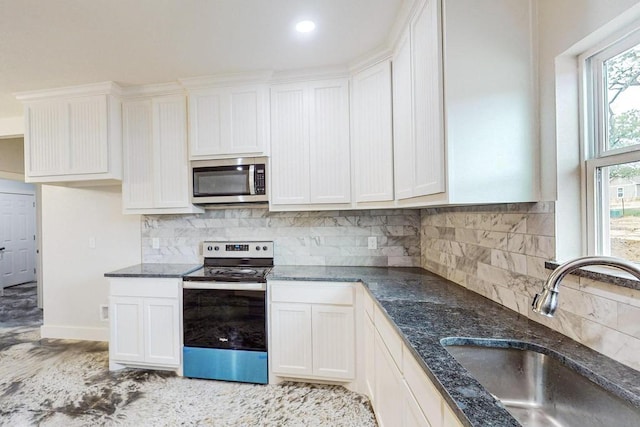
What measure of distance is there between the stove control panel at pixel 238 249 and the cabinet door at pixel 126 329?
689 mm

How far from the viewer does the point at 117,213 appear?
10.3ft

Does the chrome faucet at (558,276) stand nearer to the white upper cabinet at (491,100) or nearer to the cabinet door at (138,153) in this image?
the white upper cabinet at (491,100)

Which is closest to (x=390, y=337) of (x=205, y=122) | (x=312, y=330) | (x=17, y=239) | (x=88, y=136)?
(x=312, y=330)

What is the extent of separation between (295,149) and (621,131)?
6.33ft

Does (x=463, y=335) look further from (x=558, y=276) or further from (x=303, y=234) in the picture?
(x=303, y=234)

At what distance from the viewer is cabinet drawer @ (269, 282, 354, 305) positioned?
7.13ft

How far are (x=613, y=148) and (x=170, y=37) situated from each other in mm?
2376

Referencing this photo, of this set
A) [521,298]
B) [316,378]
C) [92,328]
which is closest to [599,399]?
[521,298]

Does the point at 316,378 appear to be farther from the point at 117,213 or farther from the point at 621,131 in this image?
the point at 117,213

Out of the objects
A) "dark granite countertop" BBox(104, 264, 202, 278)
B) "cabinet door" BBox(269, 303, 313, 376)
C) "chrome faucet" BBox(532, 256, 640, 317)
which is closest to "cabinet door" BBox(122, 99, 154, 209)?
"dark granite countertop" BBox(104, 264, 202, 278)

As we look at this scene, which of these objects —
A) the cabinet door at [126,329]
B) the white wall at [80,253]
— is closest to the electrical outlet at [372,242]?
the cabinet door at [126,329]

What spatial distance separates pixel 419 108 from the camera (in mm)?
1614

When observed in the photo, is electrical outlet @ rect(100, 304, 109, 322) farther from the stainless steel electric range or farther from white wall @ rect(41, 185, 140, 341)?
the stainless steel electric range

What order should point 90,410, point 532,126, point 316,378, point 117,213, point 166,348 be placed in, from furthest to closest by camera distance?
1. point 117,213
2. point 166,348
3. point 316,378
4. point 90,410
5. point 532,126
